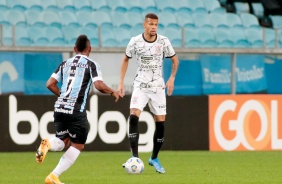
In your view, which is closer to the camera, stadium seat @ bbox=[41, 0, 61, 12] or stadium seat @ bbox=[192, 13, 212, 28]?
stadium seat @ bbox=[41, 0, 61, 12]

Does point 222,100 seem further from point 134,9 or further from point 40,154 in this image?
point 40,154

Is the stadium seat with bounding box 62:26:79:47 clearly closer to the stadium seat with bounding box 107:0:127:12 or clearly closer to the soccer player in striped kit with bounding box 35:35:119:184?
the stadium seat with bounding box 107:0:127:12

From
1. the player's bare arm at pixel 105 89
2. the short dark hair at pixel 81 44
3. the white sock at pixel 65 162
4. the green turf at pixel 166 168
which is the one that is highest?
the short dark hair at pixel 81 44

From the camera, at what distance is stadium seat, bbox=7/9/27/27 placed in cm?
1864

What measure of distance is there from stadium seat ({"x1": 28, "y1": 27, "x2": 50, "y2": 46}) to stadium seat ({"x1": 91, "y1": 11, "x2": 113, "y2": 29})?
138 cm

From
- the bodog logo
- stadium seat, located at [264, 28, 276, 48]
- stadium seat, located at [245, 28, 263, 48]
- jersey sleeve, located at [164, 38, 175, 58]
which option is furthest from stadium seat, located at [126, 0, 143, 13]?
jersey sleeve, located at [164, 38, 175, 58]

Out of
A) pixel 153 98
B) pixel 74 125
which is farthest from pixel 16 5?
pixel 74 125

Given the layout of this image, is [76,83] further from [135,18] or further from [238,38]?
[238,38]

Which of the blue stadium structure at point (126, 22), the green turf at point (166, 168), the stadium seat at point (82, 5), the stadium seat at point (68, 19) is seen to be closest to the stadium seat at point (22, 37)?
the blue stadium structure at point (126, 22)

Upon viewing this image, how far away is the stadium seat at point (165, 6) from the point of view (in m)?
20.8

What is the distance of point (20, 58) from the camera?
53.3 ft

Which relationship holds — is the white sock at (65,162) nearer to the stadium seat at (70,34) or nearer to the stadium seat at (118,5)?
the stadium seat at (70,34)

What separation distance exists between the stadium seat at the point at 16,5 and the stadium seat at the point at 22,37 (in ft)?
2.89

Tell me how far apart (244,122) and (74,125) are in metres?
7.94
